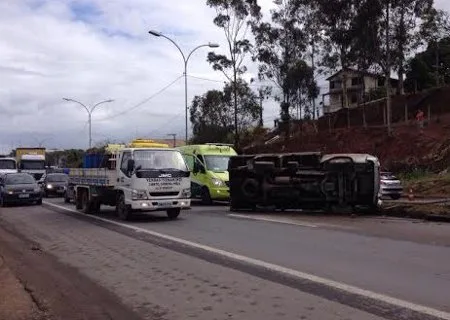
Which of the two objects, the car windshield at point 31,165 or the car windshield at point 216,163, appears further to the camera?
the car windshield at point 31,165

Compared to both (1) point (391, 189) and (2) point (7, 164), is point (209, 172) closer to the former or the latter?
(1) point (391, 189)

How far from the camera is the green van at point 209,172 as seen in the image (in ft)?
82.8

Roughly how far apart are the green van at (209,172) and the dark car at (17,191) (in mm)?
7902

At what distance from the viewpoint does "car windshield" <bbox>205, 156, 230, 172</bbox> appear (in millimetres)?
25805

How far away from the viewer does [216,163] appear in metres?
26.0

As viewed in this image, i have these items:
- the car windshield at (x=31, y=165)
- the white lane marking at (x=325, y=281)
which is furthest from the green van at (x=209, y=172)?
the car windshield at (x=31, y=165)

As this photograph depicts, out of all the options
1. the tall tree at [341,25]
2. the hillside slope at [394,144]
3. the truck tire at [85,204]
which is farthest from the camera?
the tall tree at [341,25]

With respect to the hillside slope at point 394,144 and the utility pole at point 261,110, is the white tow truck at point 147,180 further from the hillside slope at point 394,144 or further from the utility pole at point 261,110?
the utility pole at point 261,110

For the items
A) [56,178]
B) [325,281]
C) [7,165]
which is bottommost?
[325,281]

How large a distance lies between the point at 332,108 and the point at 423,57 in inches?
675

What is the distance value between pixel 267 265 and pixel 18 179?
72.7ft

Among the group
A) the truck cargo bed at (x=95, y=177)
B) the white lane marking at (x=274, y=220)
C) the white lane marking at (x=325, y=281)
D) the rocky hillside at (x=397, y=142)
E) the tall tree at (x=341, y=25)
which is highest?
the tall tree at (x=341, y=25)

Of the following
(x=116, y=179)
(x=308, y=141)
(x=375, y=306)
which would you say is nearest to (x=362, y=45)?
(x=308, y=141)

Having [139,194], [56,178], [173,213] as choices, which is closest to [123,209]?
[139,194]
